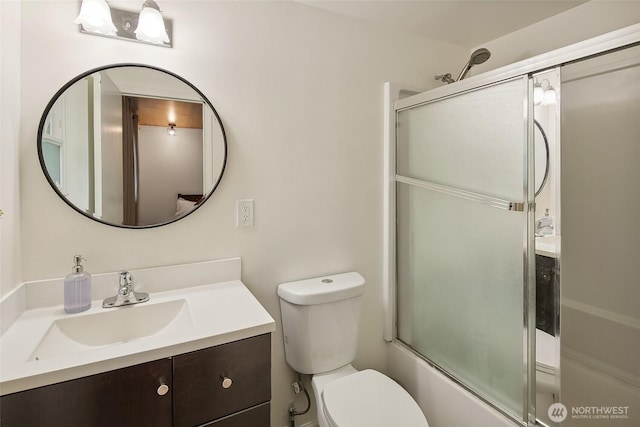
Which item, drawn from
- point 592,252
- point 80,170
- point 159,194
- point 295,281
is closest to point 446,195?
point 592,252

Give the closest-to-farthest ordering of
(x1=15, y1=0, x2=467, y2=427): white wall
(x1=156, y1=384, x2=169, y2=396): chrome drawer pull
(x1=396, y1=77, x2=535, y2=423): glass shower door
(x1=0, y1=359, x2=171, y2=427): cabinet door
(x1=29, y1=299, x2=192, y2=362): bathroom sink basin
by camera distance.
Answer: (x1=0, y1=359, x2=171, y2=427): cabinet door → (x1=156, y1=384, x2=169, y2=396): chrome drawer pull → (x1=29, y1=299, x2=192, y2=362): bathroom sink basin → (x1=15, y1=0, x2=467, y2=427): white wall → (x1=396, y1=77, x2=535, y2=423): glass shower door

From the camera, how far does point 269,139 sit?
153 cm

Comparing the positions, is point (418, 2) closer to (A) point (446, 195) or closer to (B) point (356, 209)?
(A) point (446, 195)

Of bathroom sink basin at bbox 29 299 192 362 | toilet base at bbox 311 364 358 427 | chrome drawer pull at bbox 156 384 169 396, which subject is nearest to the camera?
chrome drawer pull at bbox 156 384 169 396

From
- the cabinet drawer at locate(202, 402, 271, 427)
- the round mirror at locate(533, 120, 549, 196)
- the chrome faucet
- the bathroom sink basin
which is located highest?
the round mirror at locate(533, 120, 549, 196)

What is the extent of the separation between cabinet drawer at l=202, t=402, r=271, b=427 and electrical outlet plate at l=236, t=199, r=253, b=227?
75cm

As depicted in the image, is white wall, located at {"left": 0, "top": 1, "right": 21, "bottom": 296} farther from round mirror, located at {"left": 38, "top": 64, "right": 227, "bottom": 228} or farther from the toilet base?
the toilet base

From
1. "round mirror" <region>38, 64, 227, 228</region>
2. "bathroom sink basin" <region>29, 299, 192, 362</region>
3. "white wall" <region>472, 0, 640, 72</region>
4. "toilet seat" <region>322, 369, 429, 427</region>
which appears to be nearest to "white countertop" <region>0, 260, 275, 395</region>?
"bathroom sink basin" <region>29, 299, 192, 362</region>

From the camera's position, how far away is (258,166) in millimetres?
1512

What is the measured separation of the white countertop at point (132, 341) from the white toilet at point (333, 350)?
32 centimetres

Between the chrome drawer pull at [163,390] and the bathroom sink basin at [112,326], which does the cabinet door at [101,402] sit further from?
the bathroom sink basin at [112,326]

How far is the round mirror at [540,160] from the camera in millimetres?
1205

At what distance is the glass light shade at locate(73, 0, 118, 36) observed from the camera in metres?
1.08

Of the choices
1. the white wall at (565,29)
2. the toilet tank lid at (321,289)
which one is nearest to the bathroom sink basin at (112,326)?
the toilet tank lid at (321,289)
